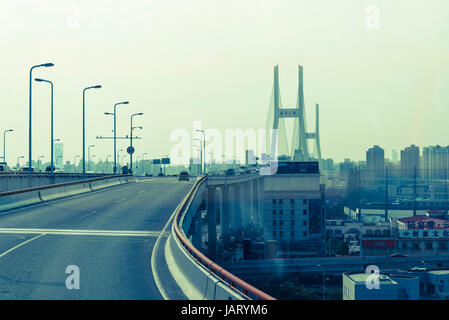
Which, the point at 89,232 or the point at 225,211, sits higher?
the point at 89,232

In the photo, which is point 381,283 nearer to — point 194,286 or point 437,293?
point 437,293

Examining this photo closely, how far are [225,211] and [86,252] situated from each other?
73.8 metres

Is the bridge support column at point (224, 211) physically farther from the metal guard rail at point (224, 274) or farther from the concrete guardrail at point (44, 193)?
the metal guard rail at point (224, 274)

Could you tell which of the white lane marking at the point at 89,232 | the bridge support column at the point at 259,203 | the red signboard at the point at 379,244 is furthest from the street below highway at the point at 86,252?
the bridge support column at the point at 259,203

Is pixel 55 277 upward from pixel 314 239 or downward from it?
upward

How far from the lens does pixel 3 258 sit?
14.8 m

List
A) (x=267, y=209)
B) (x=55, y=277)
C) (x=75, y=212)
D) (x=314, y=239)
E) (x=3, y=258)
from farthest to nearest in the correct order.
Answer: (x=267, y=209), (x=314, y=239), (x=75, y=212), (x=3, y=258), (x=55, y=277)

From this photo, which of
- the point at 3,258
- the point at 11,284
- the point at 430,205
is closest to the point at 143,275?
the point at 11,284

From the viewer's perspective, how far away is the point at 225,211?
89.3 metres

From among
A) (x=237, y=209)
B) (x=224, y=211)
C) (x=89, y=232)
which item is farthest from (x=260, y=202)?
(x=89, y=232)

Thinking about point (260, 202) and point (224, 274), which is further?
point (260, 202)

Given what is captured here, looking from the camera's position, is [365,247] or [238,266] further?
[365,247]

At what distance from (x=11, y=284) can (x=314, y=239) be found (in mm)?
99197

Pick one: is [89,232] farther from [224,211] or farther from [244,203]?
[244,203]
